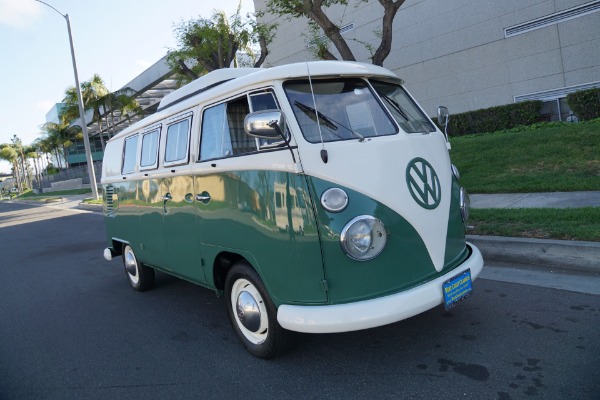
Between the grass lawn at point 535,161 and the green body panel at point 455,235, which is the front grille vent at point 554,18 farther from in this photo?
the green body panel at point 455,235

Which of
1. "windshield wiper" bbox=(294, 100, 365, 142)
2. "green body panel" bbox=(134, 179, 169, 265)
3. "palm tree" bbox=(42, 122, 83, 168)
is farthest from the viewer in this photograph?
"palm tree" bbox=(42, 122, 83, 168)

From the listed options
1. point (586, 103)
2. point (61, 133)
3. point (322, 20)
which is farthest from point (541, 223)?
point (61, 133)

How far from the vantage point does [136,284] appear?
6.47 m

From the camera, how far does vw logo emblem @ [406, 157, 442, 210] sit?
3.46 m

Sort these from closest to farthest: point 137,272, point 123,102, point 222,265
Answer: point 222,265 < point 137,272 < point 123,102

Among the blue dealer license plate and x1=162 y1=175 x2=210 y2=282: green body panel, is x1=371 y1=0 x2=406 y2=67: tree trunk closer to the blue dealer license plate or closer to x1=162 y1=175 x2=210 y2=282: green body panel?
x1=162 y1=175 x2=210 y2=282: green body panel

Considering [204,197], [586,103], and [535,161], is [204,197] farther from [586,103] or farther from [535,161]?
[586,103]

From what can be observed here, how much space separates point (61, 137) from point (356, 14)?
48.5 meters

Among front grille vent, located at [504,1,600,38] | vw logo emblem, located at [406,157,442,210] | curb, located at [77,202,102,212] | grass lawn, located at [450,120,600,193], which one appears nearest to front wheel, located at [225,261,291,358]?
vw logo emblem, located at [406,157,442,210]

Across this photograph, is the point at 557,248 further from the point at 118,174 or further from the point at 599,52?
the point at 599,52

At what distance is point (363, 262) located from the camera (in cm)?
323

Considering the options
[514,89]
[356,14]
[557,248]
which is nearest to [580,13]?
[514,89]

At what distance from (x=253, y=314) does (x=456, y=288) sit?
1585 mm

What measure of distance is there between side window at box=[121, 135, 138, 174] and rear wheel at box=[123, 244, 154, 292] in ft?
3.49
